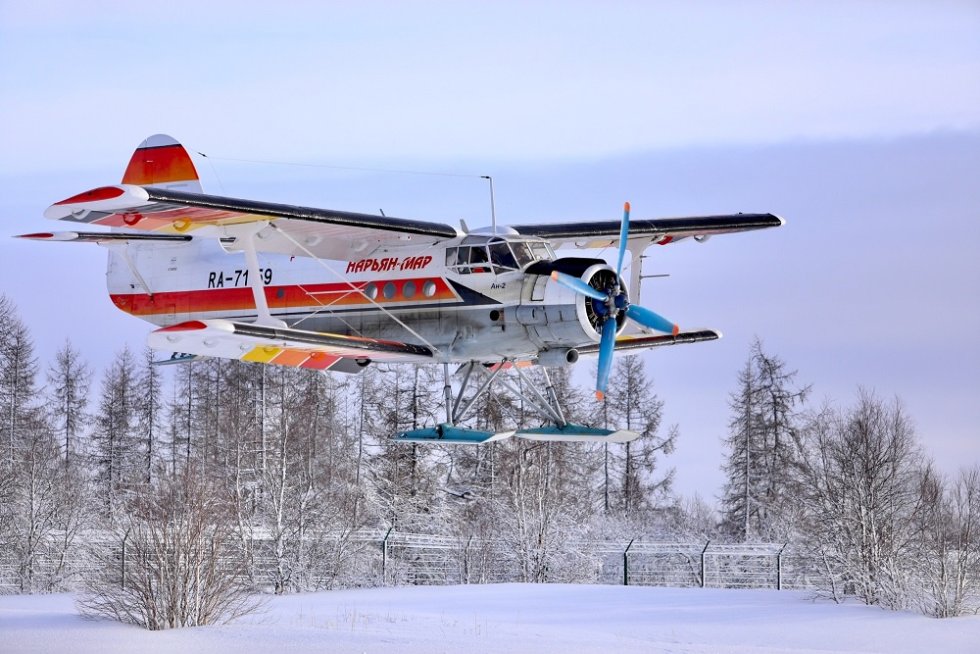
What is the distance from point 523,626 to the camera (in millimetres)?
30125

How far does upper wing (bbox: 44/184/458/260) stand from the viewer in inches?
925

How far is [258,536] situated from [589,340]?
23686 mm

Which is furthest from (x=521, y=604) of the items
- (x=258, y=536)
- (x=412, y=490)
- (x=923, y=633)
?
(x=412, y=490)

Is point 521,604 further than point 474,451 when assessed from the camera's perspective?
No

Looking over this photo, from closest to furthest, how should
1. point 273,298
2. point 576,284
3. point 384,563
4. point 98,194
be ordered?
point 98,194, point 576,284, point 273,298, point 384,563

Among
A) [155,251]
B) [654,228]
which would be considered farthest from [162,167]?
[654,228]

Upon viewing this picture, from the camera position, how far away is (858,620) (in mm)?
32062

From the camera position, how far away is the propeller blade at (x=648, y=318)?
2605cm

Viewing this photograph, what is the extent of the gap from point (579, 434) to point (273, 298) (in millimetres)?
8200

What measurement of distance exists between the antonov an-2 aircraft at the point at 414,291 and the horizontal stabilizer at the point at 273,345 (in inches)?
1.4

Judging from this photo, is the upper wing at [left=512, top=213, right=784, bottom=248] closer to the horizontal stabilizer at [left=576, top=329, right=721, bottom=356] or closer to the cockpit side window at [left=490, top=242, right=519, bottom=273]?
the cockpit side window at [left=490, top=242, right=519, bottom=273]

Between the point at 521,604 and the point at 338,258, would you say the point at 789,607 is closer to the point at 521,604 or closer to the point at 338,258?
the point at 521,604

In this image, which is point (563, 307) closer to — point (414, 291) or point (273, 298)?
point (414, 291)

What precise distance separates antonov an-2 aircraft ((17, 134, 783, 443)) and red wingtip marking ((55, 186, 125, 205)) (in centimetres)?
3
